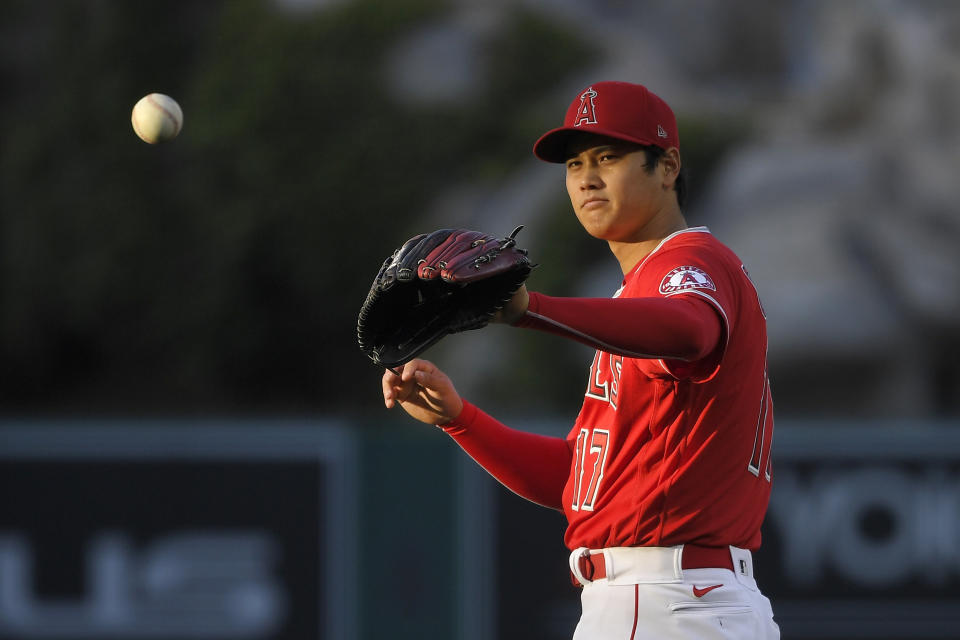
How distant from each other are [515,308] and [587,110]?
2.27ft

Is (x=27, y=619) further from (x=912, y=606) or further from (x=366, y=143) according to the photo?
(x=366, y=143)

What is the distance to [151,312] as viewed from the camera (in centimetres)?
1468

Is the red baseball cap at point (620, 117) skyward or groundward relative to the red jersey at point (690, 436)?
skyward

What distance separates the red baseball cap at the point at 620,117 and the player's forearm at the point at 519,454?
82cm

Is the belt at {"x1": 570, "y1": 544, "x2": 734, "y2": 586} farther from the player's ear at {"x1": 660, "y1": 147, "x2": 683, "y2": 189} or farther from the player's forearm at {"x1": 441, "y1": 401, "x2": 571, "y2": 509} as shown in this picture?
the player's ear at {"x1": 660, "y1": 147, "x2": 683, "y2": 189}

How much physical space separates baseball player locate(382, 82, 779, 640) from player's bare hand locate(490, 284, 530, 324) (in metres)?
0.25

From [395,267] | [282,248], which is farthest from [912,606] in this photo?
[282,248]

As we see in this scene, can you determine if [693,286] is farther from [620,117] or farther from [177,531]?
[177,531]

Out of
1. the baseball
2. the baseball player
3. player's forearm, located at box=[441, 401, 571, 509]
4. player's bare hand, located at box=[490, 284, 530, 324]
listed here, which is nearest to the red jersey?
the baseball player

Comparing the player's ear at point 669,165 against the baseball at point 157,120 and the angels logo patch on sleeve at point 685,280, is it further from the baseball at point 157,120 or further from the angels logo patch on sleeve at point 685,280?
the baseball at point 157,120

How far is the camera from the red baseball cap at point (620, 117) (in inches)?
121

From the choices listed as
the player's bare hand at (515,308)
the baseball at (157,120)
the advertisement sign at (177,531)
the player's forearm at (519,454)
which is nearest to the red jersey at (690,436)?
the player's bare hand at (515,308)

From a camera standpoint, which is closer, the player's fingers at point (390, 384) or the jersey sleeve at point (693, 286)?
the jersey sleeve at point (693, 286)

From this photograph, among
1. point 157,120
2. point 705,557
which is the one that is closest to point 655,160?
point 705,557
